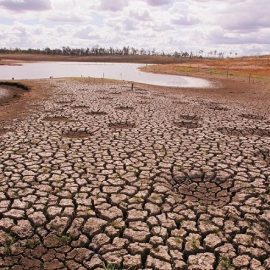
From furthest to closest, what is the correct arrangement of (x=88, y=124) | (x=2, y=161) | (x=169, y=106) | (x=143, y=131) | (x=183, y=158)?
(x=169, y=106), (x=88, y=124), (x=143, y=131), (x=183, y=158), (x=2, y=161)

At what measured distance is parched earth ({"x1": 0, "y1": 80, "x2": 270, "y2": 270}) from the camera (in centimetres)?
492

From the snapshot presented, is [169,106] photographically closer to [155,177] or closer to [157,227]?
[155,177]

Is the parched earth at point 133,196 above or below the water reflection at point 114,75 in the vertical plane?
below

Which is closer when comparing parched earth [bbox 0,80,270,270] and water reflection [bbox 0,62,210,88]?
parched earth [bbox 0,80,270,270]

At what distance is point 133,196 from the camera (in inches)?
261

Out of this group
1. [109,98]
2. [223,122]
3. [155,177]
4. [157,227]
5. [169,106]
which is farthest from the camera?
[109,98]

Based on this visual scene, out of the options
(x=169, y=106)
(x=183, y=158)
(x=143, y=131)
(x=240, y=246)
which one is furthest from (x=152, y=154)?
(x=169, y=106)

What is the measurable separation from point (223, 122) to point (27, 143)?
788cm

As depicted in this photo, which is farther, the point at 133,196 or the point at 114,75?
the point at 114,75

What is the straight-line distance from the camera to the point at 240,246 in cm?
515

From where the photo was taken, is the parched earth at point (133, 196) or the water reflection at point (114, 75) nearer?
the parched earth at point (133, 196)

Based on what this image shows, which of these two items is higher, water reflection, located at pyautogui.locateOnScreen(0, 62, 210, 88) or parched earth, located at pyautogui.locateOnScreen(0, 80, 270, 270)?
water reflection, located at pyautogui.locateOnScreen(0, 62, 210, 88)

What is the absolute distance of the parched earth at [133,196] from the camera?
4.92m

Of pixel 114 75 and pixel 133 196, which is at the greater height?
pixel 114 75
